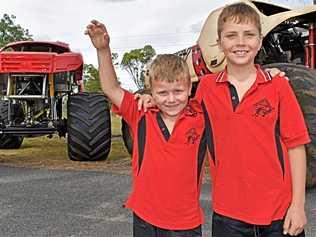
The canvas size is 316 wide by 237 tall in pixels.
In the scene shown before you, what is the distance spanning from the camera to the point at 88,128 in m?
8.02

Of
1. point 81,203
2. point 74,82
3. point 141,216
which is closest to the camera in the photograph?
point 141,216

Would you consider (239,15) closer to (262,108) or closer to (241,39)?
(241,39)

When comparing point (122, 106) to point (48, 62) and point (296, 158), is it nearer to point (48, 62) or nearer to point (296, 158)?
point (296, 158)

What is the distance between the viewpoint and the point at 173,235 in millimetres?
2512

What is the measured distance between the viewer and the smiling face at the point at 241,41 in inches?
95.3

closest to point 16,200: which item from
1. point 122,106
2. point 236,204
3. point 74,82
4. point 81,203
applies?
point 81,203

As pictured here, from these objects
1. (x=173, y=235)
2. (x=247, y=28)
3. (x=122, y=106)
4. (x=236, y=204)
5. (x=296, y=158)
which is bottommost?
(x=173, y=235)

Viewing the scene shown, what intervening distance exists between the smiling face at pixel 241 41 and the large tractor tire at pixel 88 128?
→ 225 inches

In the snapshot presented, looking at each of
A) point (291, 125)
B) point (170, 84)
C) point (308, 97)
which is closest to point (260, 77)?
point (291, 125)

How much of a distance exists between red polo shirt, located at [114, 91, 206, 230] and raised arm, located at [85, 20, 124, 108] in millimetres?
198

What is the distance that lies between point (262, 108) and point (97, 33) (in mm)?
811

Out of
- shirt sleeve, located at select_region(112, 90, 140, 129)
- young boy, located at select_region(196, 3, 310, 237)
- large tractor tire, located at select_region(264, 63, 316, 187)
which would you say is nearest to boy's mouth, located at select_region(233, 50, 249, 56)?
young boy, located at select_region(196, 3, 310, 237)

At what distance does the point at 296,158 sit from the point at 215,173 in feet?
1.15

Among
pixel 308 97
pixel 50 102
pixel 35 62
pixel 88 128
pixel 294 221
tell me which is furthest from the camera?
pixel 50 102
